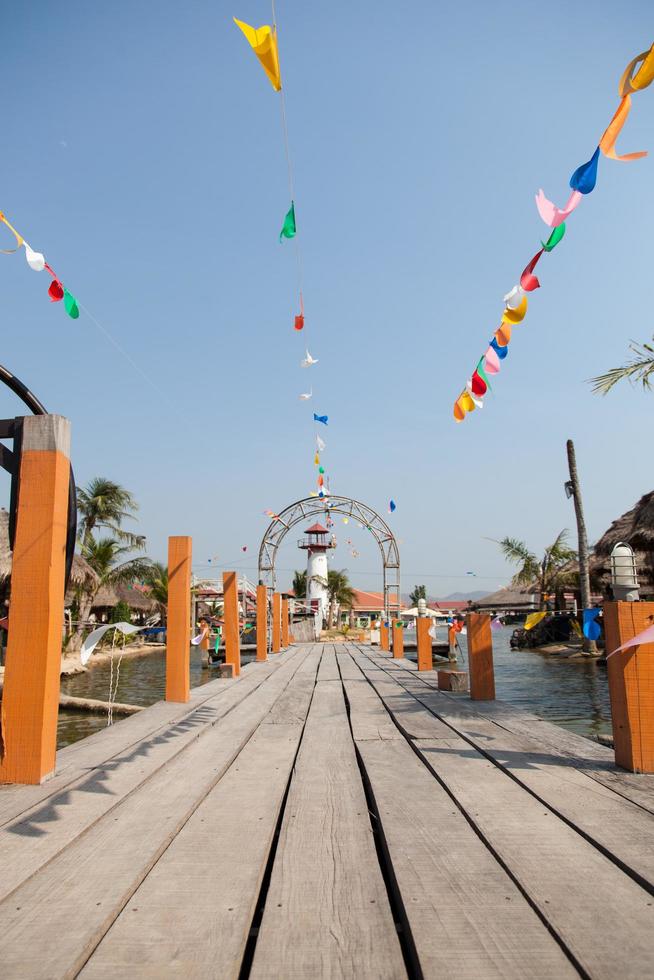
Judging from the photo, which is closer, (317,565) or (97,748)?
(97,748)

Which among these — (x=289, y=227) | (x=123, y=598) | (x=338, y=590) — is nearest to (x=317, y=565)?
(x=338, y=590)

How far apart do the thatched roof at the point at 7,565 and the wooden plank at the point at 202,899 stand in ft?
49.2

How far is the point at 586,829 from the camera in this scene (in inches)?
77.5

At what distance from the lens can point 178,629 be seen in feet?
17.9

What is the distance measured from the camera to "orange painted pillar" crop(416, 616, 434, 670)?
879 centimetres

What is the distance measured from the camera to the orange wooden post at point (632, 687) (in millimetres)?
2729

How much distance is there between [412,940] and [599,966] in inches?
14.8

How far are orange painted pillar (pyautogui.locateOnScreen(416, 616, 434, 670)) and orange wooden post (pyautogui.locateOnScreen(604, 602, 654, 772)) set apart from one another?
603cm

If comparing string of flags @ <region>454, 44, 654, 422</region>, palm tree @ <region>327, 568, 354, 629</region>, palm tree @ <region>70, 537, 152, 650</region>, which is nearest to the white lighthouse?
palm tree @ <region>327, 568, 354, 629</region>

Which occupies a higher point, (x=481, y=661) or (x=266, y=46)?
(x=266, y=46)

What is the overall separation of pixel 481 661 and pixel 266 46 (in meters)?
5.04

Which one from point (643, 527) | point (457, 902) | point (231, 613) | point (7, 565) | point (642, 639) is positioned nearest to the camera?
point (457, 902)

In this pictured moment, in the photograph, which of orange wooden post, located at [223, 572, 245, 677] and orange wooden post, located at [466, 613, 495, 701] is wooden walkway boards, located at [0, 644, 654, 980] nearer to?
orange wooden post, located at [466, 613, 495, 701]

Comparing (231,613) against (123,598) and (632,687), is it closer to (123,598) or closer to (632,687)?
(632,687)
